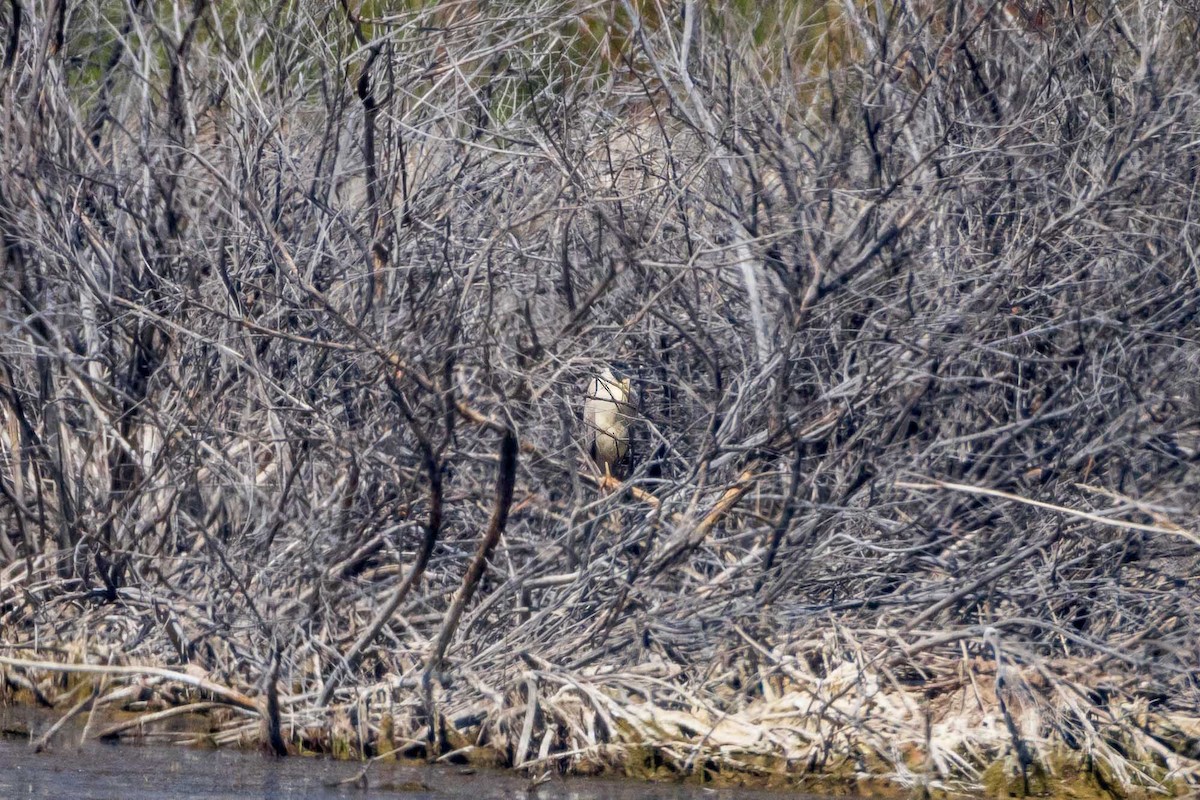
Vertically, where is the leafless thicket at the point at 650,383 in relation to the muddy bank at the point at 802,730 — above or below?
above

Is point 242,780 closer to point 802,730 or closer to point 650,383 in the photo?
point 802,730

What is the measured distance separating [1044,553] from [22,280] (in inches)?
186

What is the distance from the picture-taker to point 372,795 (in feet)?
20.1

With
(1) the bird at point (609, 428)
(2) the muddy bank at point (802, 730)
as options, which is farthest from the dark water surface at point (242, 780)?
(1) the bird at point (609, 428)

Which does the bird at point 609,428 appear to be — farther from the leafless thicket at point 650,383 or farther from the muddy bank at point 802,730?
the muddy bank at point 802,730

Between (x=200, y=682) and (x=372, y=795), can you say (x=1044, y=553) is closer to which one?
(x=372, y=795)

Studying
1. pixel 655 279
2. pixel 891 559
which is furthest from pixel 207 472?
pixel 891 559

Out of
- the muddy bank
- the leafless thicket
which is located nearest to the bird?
the leafless thicket

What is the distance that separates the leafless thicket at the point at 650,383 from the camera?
6.53m

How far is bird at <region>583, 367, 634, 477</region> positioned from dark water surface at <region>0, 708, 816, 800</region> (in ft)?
4.67

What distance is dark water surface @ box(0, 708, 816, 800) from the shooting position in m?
6.12

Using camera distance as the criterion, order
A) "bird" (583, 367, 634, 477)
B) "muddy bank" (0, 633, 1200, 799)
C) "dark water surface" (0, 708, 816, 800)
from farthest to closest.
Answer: "bird" (583, 367, 634, 477) < "muddy bank" (0, 633, 1200, 799) < "dark water surface" (0, 708, 816, 800)

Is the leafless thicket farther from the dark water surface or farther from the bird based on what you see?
the dark water surface

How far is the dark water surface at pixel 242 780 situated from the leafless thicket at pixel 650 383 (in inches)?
8.0
